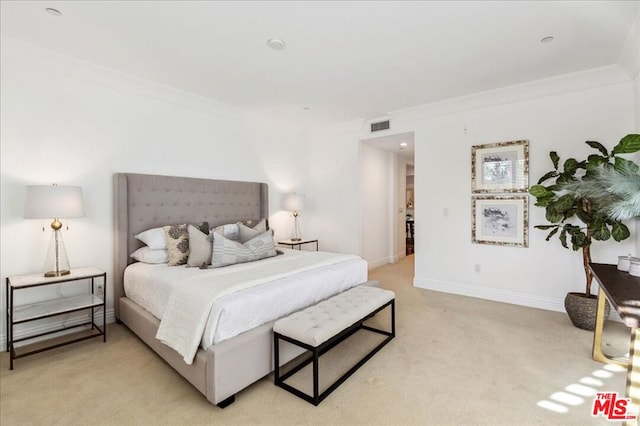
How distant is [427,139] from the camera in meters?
4.41

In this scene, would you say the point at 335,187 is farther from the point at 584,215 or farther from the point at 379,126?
the point at 584,215

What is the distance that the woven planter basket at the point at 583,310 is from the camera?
114 inches

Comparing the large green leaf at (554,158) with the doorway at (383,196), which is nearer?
the large green leaf at (554,158)

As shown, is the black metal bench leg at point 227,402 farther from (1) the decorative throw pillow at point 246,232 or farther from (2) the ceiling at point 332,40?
(2) the ceiling at point 332,40

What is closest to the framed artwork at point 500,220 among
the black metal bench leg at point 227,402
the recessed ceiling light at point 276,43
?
the recessed ceiling light at point 276,43

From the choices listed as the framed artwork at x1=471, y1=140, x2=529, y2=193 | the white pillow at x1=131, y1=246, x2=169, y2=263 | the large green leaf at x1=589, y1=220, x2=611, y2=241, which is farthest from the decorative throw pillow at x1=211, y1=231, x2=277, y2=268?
the large green leaf at x1=589, y1=220, x2=611, y2=241

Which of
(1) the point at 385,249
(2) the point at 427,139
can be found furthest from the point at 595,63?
(1) the point at 385,249

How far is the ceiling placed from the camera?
2.23 metres

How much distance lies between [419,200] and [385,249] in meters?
2.03

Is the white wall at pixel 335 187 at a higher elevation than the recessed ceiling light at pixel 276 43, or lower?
lower

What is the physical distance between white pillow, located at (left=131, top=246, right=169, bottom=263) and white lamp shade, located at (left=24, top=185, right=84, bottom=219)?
2.26ft

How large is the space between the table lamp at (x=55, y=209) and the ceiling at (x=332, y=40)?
132cm

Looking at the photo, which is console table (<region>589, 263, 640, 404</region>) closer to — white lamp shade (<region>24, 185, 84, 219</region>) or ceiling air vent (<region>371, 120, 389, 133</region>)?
ceiling air vent (<region>371, 120, 389, 133</region>)

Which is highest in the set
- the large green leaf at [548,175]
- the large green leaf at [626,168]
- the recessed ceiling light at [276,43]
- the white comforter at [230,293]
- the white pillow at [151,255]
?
the recessed ceiling light at [276,43]
